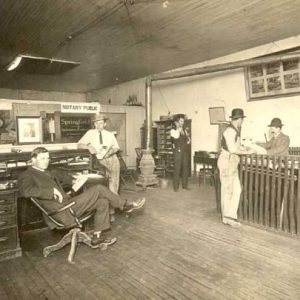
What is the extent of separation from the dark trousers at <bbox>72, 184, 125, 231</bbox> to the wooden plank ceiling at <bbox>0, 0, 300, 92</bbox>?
3154 mm

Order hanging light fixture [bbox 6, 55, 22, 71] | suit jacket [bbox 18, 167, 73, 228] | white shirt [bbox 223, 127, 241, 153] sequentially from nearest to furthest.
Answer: suit jacket [bbox 18, 167, 73, 228] → white shirt [bbox 223, 127, 241, 153] → hanging light fixture [bbox 6, 55, 22, 71]

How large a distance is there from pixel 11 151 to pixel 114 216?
2.09 metres

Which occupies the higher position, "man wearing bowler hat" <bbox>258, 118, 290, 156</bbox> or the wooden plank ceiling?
the wooden plank ceiling

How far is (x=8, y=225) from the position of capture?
3.73 metres

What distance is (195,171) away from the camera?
988cm

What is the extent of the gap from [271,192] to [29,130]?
3.81 m

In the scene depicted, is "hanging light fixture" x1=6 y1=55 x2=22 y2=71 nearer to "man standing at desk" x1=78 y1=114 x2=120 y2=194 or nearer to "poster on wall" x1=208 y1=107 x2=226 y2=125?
"man standing at desk" x1=78 y1=114 x2=120 y2=194

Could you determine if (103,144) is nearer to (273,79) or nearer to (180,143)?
(180,143)

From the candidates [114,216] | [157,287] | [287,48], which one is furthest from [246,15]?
[157,287]

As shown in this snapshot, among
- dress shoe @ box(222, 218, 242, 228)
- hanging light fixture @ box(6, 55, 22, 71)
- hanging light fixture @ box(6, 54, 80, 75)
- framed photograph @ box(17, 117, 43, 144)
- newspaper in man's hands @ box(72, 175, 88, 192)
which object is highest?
hanging light fixture @ box(6, 54, 80, 75)

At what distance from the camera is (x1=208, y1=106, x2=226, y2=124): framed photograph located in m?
9.12

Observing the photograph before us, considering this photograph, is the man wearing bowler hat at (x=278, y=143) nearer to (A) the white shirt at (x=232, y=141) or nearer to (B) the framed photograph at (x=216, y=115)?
(A) the white shirt at (x=232, y=141)

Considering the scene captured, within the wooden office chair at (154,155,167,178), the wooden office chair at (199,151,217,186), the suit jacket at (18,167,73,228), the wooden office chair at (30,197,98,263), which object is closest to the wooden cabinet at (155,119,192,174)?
the wooden office chair at (154,155,167,178)

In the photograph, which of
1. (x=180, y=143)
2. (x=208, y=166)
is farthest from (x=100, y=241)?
(x=208, y=166)
